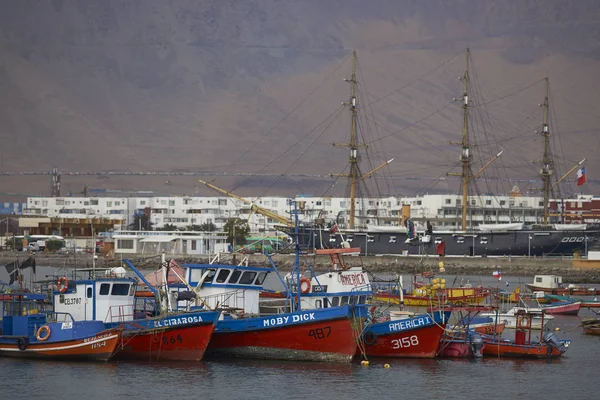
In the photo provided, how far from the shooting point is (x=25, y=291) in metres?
53.4

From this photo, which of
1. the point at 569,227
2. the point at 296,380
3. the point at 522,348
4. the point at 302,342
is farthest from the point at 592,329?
the point at 569,227

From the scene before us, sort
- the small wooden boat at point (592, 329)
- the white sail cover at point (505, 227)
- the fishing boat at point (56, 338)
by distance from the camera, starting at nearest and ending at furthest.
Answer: the fishing boat at point (56, 338) → the small wooden boat at point (592, 329) → the white sail cover at point (505, 227)

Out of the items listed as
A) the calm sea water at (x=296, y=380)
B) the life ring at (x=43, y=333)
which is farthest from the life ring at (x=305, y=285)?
the life ring at (x=43, y=333)

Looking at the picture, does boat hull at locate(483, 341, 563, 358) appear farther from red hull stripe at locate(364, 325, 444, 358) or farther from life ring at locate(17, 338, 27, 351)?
life ring at locate(17, 338, 27, 351)

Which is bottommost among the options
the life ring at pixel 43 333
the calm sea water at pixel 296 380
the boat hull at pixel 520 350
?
the calm sea water at pixel 296 380

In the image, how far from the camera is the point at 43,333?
48875mm

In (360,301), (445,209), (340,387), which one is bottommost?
(340,387)

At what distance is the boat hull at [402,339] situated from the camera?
51.3m

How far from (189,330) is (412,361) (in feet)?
33.6

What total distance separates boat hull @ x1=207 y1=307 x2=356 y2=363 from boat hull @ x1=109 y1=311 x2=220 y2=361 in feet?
6.90

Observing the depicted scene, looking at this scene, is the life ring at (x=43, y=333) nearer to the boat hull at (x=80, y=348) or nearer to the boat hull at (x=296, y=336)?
the boat hull at (x=80, y=348)

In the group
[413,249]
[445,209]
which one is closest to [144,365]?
[413,249]

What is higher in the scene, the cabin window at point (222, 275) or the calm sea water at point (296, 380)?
the cabin window at point (222, 275)

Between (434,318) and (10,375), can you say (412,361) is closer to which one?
(434,318)
